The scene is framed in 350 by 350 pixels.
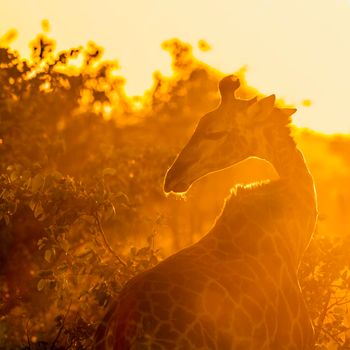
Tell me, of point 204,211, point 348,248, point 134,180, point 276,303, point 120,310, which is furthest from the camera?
point 204,211

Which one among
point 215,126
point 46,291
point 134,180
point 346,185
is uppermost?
point 215,126

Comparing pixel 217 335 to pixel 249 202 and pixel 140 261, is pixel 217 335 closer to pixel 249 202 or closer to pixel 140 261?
pixel 249 202

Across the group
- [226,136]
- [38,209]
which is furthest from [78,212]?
[226,136]

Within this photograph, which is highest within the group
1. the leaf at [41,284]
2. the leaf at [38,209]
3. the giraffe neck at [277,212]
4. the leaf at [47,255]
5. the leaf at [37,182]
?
the giraffe neck at [277,212]

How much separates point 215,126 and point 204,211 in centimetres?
1482

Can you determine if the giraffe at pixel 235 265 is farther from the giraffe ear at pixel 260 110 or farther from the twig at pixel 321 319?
the twig at pixel 321 319

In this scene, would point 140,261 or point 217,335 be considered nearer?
point 217,335

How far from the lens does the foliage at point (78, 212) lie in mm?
8711

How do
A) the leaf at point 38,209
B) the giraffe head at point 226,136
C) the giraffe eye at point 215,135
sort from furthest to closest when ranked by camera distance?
the leaf at point 38,209, the giraffe eye at point 215,135, the giraffe head at point 226,136

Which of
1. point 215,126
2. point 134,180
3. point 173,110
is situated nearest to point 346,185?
point 173,110

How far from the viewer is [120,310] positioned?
5578 mm

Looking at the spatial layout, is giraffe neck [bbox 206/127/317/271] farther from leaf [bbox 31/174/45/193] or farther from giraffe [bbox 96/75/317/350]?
leaf [bbox 31/174/45/193]

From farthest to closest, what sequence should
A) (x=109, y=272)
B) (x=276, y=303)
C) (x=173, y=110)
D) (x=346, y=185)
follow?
(x=346, y=185), (x=173, y=110), (x=109, y=272), (x=276, y=303)

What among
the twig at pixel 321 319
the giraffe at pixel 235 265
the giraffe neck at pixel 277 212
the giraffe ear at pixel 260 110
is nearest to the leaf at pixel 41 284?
the giraffe at pixel 235 265
